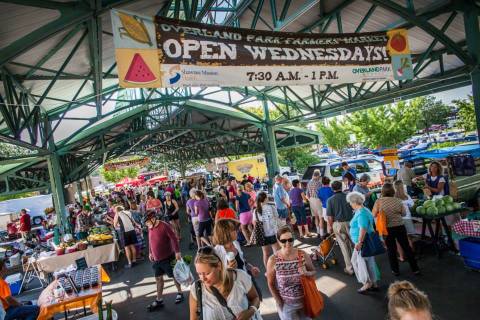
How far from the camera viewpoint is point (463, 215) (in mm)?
7500

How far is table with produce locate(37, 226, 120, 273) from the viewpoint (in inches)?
302

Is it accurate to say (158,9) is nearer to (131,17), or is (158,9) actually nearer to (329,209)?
(131,17)

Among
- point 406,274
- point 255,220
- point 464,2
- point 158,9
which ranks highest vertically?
point 158,9

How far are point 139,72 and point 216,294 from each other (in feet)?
10.2

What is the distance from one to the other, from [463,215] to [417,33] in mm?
5246

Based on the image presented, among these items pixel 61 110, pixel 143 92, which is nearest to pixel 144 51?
pixel 61 110

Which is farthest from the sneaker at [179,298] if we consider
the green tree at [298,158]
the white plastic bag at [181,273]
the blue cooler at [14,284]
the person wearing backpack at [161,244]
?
the green tree at [298,158]

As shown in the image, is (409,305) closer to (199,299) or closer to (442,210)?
(199,299)

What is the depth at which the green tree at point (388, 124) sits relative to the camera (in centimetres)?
→ 2562

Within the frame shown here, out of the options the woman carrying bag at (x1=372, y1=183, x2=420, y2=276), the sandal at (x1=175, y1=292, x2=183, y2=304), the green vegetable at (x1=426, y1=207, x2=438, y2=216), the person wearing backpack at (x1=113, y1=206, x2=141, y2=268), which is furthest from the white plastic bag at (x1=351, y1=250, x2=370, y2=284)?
the person wearing backpack at (x1=113, y1=206, x2=141, y2=268)

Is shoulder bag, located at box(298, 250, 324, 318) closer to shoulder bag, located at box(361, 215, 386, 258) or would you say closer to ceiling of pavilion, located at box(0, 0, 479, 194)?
shoulder bag, located at box(361, 215, 386, 258)

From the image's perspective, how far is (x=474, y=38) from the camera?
299 inches

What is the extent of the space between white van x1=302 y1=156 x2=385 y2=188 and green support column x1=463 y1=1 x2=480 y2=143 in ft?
15.1

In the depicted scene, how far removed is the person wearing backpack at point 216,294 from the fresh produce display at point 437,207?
15.7 ft
